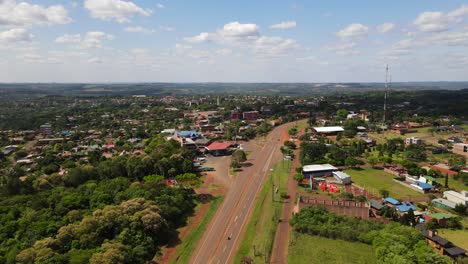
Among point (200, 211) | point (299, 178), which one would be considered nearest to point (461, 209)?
point (299, 178)

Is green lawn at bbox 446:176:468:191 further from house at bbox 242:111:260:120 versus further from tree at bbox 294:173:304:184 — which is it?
house at bbox 242:111:260:120

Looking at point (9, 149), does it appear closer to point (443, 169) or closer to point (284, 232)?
point (284, 232)

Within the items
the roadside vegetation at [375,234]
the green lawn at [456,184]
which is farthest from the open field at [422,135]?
the roadside vegetation at [375,234]

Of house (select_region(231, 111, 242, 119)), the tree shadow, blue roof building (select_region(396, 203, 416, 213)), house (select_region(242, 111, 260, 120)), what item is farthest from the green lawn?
house (select_region(231, 111, 242, 119))

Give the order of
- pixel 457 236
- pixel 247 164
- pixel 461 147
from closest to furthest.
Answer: pixel 457 236 < pixel 247 164 < pixel 461 147

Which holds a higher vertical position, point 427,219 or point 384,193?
point 384,193
